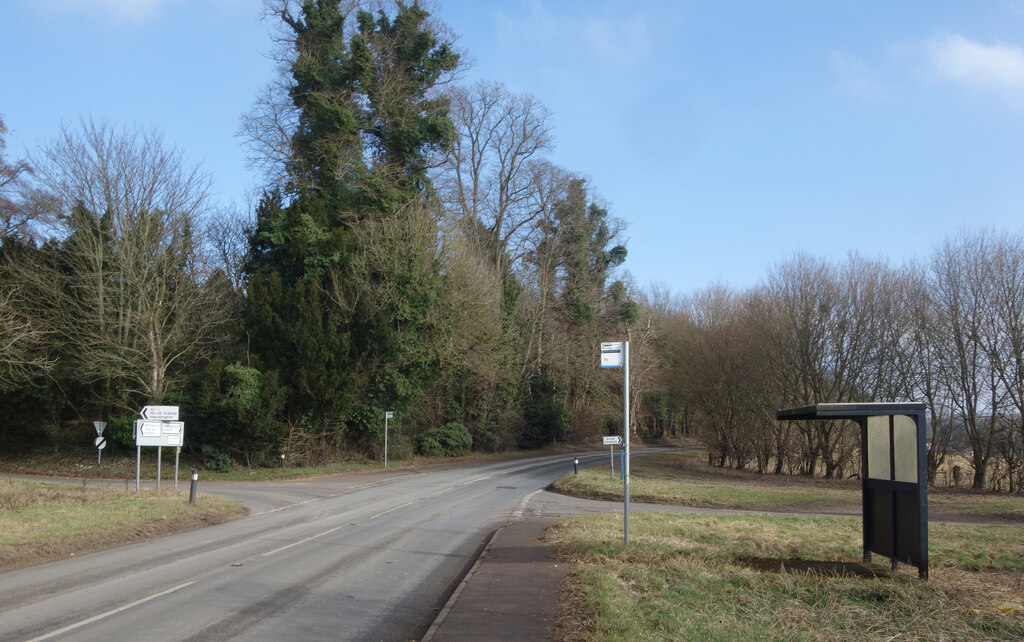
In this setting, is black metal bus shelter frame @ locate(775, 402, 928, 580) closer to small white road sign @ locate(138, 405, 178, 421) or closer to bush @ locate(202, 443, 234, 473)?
small white road sign @ locate(138, 405, 178, 421)

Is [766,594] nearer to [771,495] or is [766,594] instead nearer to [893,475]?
[893,475]

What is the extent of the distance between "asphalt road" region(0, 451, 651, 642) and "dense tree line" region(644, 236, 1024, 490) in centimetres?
2100

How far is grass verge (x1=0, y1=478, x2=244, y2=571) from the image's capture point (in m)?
11.7

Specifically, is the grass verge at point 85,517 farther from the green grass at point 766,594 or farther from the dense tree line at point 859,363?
the dense tree line at point 859,363

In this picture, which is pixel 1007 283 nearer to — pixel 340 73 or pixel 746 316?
pixel 746 316

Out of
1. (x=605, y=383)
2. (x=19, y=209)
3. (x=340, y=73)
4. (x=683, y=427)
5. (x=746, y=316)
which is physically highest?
(x=340, y=73)

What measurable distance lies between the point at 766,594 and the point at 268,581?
21.0 feet

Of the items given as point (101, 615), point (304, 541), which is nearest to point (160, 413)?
point (304, 541)

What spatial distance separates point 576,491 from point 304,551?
46.1 ft

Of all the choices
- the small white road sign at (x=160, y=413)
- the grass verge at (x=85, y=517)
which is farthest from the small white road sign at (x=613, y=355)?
the small white road sign at (x=160, y=413)

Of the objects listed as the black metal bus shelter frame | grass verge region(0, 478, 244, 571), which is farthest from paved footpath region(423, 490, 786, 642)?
grass verge region(0, 478, 244, 571)

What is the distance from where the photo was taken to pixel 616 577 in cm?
867

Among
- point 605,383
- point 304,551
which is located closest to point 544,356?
point 605,383

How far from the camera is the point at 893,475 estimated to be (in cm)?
927
